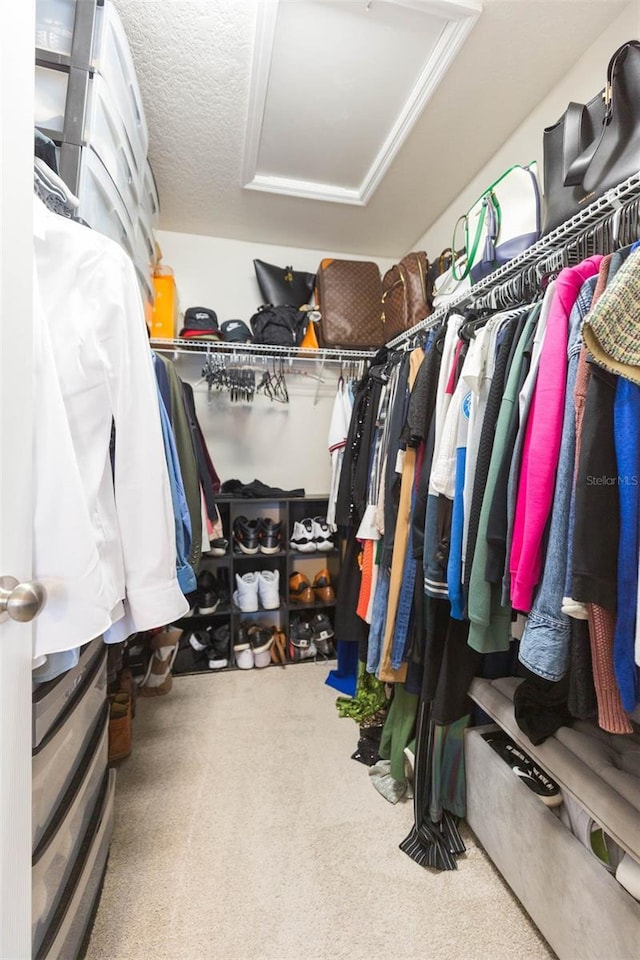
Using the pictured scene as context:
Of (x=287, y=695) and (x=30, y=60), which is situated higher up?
(x=30, y=60)

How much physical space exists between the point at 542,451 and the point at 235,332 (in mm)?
1891

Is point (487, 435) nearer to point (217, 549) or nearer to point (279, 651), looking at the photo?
point (217, 549)

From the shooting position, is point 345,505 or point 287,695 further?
point 287,695

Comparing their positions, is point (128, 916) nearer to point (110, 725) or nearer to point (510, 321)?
point (110, 725)

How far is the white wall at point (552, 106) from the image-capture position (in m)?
1.22

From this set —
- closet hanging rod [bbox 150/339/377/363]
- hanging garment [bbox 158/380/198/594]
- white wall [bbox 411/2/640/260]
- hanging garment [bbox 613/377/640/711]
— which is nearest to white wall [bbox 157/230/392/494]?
closet hanging rod [bbox 150/339/377/363]

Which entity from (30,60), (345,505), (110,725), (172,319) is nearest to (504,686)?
(345,505)

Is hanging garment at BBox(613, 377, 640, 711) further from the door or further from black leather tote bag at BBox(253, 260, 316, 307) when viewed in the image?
black leather tote bag at BBox(253, 260, 316, 307)

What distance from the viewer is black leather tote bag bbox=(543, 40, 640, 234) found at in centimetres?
89

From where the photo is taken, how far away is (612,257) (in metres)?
0.72

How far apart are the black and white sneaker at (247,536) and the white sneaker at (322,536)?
0.35 m

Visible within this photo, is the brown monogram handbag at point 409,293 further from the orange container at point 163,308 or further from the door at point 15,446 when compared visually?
the door at point 15,446

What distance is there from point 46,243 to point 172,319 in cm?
148

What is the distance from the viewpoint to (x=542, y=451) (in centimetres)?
75
